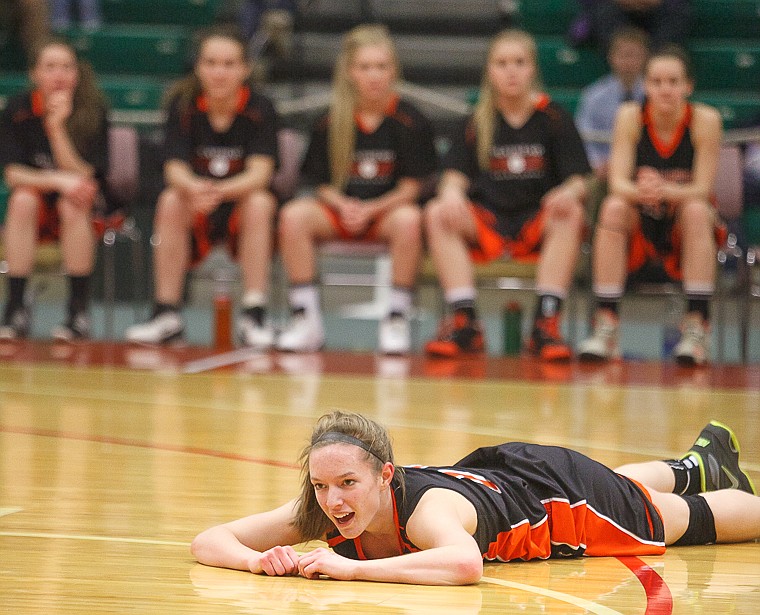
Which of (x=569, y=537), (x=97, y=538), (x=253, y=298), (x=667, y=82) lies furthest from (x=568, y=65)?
(x=97, y=538)

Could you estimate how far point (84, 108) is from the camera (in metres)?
6.56

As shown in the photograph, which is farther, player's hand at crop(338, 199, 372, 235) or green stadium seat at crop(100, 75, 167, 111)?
green stadium seat at crop(100, 75, 167, 111)

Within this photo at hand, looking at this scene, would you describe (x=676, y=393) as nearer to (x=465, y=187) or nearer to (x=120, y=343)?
(x=465, y=187)

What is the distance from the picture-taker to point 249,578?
239 centimetres

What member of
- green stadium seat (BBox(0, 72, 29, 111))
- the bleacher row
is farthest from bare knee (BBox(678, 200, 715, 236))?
green stadium seat (BBox(0, 72, 29, 111))

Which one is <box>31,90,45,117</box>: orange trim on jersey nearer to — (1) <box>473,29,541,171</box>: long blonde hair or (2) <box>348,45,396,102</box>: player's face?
(2) <box>348,45,396,102</box>: player's face

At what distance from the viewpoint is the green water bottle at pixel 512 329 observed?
20.6 feet

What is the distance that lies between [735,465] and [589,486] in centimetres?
56

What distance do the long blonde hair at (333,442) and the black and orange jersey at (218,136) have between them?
4150 mm

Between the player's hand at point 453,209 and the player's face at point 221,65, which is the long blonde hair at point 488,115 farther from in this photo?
the player's face at point 221,65

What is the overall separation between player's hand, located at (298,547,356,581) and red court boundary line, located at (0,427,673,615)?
20.5 inches

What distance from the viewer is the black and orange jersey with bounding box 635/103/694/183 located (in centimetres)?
592

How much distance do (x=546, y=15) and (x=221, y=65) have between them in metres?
3.65

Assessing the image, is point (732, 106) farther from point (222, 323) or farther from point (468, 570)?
point (468, 570)
